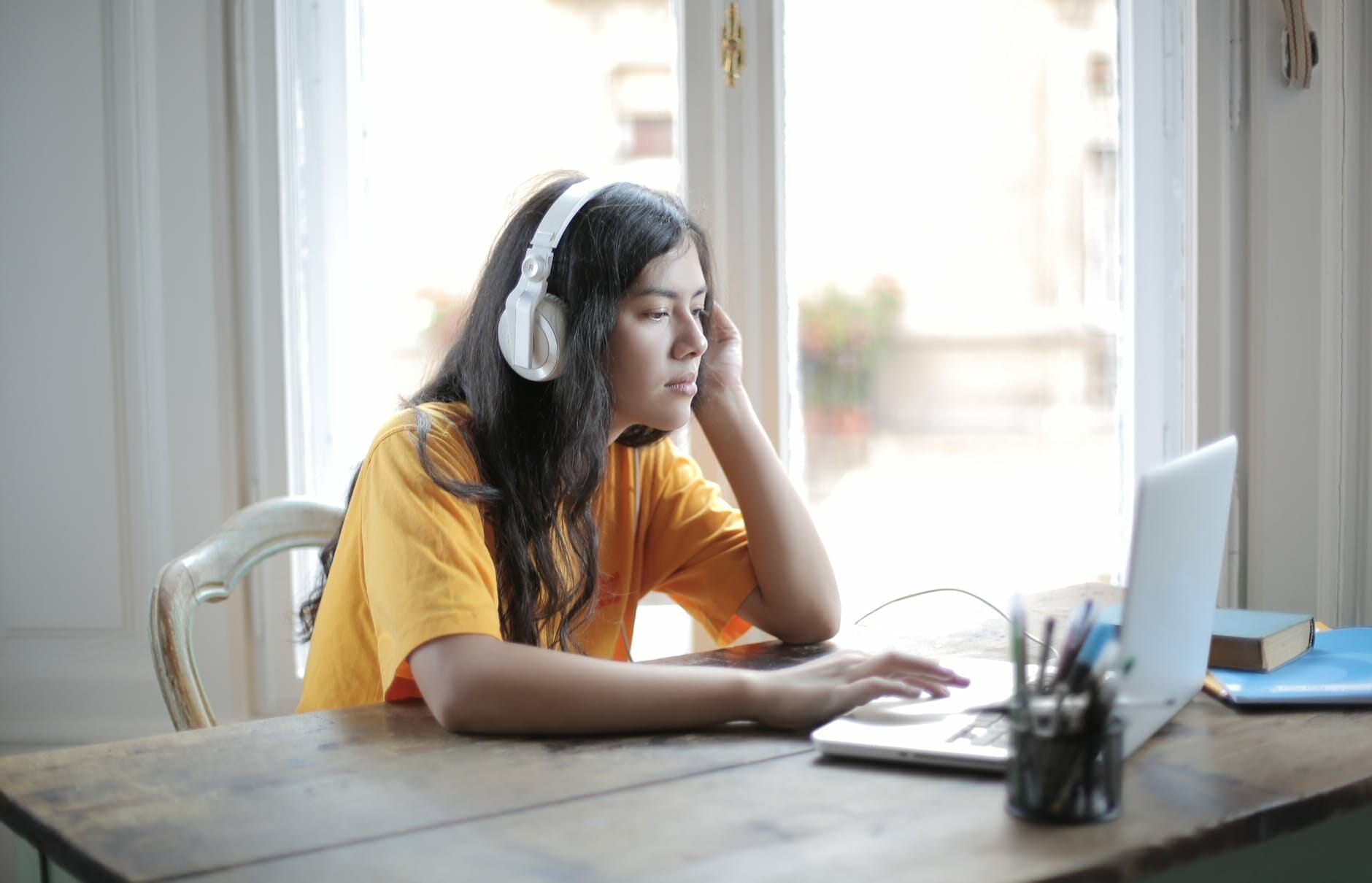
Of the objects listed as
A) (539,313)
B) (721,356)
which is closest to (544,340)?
(539,313)

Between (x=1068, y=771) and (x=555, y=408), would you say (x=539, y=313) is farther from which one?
(x=1068, y=771)

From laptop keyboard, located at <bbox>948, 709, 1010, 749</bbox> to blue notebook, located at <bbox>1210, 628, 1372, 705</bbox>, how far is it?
0.26m

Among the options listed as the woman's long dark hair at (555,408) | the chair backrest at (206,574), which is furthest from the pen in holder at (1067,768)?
the chair backrest at (206,574)

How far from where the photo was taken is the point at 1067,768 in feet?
2.71

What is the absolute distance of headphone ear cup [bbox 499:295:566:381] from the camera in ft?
4.36

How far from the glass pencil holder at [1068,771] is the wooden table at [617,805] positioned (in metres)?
0.01

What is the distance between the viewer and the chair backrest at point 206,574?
4.41ft

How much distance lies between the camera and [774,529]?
1505 millimetres

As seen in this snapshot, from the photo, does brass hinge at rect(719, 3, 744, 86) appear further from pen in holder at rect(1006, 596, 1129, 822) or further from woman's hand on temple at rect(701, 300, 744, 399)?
pen in holder at rect(1006, 596, 1129, 822)

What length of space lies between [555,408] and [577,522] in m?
0.14

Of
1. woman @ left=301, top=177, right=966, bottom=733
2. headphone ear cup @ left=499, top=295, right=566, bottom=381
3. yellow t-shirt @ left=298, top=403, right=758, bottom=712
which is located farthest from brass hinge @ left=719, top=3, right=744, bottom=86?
headphone ear cup @ left=499, top=295, right=566, bottom=381

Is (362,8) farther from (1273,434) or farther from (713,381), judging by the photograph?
(1273,434)

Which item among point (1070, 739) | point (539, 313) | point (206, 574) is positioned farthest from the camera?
point (206, 574)

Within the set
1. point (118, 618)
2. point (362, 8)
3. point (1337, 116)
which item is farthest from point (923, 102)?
point (118, 618)
